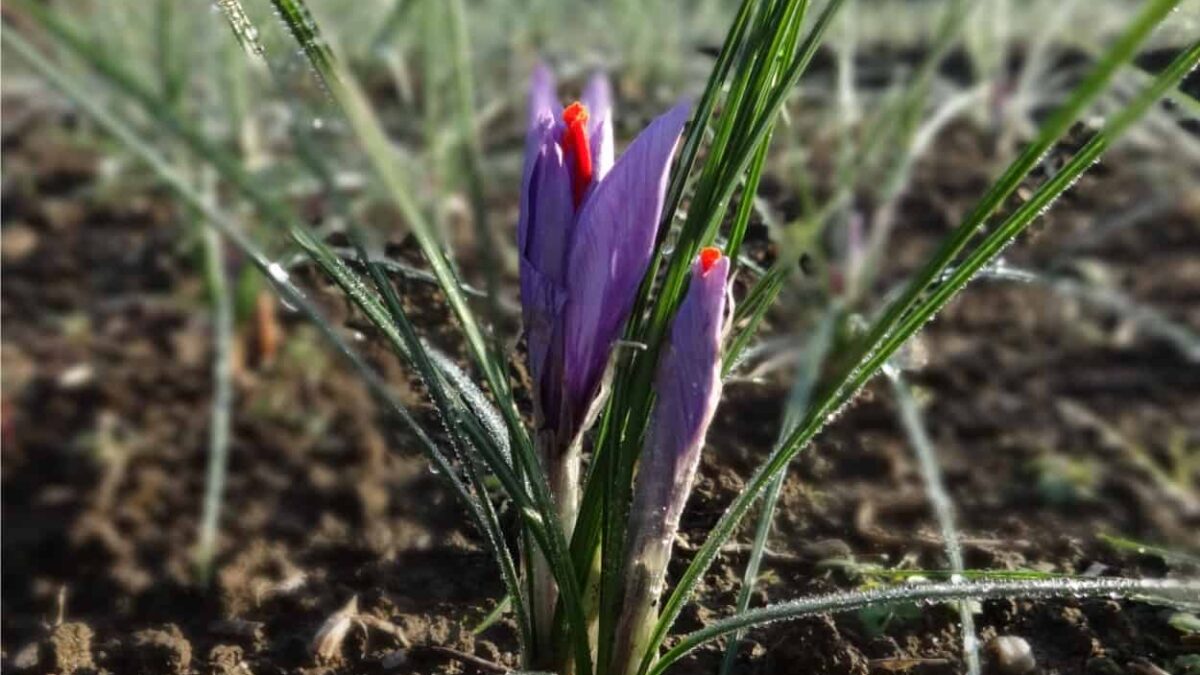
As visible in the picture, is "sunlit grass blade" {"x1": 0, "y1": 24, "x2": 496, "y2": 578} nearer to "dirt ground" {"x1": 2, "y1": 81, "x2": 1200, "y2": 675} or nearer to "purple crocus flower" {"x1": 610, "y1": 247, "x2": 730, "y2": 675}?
"purple crocus flower" {"x1": 610, "y1": 247, "x2": 730, "y2": 675}

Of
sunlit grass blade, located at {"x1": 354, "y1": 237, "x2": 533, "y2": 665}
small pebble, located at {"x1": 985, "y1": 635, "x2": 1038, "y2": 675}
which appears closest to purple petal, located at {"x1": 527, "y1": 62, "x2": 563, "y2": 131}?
sunlit grass blade, located at {"x1": 354, "y1": 237, "x2": 533, "y2": 665}

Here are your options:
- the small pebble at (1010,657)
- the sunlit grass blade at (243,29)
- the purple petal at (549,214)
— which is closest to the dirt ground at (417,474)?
the small pebble at (1010,657)

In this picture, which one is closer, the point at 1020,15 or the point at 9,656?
the point at 9,656

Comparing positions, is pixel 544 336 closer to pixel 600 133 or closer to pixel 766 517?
pixel 600 133

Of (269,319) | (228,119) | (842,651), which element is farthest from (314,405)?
(842,651)

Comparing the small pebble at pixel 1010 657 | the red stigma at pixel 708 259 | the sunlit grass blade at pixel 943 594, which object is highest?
the red stigma at pixel 708 259

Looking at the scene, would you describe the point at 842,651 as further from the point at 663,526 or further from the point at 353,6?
the point at 353,6

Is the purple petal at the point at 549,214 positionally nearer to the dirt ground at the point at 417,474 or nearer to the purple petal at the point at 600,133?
the purple petal at the point at 600,133
